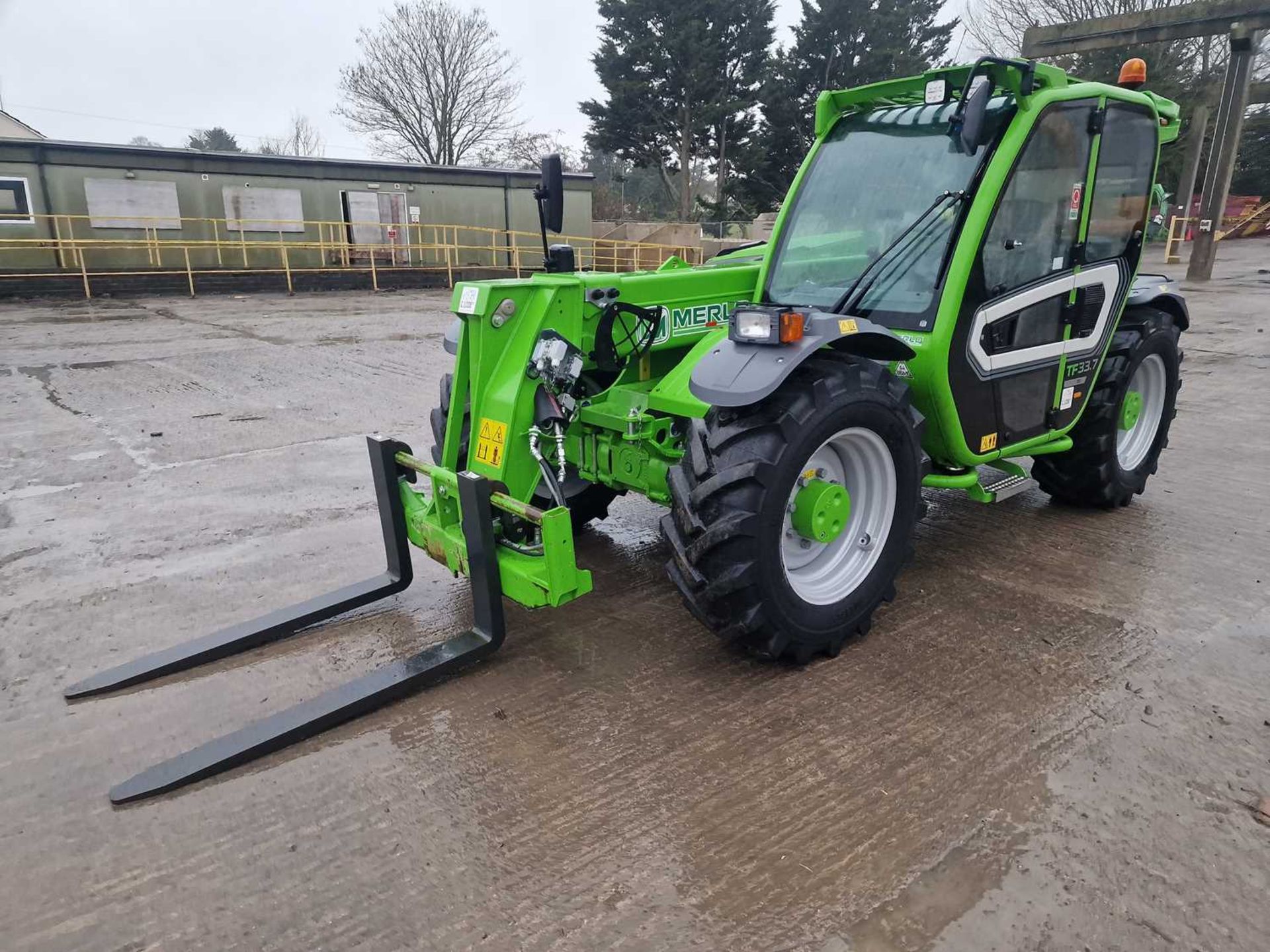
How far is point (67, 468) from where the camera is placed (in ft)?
20.0

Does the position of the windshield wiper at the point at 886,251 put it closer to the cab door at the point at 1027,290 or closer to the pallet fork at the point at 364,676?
the cab door at the point at 1027,290

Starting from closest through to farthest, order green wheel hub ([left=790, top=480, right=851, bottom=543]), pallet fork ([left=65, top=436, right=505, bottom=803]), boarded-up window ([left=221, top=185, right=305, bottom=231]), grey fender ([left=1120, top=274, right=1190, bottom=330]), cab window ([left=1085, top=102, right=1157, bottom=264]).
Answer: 1. pallet fork ([left=65, top=436, right=505, bottom=803])
2. green wheel hub ([left=790, top=480, right=851, bottom=543])
3. cab window ([left=1085, top=102, right=1157, bottom=264])
4. grey fender ([left=1120, top=274, right=1190, bottom=330])
5. boarded-up window ([left=221, top=185, right=305, bottom=231])

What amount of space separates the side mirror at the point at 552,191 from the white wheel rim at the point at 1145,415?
3.69 metres

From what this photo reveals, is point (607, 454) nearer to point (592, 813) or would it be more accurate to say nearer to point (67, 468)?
point (592, 813)

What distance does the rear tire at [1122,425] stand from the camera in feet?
15.6

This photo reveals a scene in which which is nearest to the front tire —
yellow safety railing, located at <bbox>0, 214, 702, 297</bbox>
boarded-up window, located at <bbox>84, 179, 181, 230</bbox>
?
yellow safety railing, located at <bbox>0, 214, 702, 297</bbox>

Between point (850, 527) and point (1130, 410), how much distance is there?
261cm

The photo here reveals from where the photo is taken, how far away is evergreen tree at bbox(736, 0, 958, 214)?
3597 cm

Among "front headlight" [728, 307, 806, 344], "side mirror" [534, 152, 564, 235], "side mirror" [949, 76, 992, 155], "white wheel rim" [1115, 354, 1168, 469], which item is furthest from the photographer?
"white wheel rim" [1115, 354, 1168, 469]

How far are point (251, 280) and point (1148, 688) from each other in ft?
70.8

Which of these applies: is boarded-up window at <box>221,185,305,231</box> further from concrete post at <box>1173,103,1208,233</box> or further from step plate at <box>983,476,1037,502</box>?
concrete post at <box>1173,103,1208,233</box>

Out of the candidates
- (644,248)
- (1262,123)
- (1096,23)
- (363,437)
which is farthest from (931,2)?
(363,437)

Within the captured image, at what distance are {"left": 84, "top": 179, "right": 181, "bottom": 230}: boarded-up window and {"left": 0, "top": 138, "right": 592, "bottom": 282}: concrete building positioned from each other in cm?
3

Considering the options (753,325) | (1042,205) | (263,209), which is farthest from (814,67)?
(753,325)
